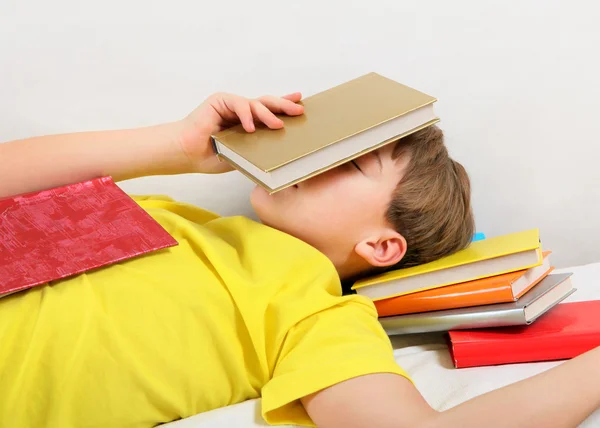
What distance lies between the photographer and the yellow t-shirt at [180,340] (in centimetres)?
86

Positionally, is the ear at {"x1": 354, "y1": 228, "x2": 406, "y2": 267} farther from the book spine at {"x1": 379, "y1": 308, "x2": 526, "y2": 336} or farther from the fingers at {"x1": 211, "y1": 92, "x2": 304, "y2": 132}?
the fingers at {"x1": 211, "y1": 92, "x2": 304, "y2": 132}

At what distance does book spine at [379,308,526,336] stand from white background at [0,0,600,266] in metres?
0.41

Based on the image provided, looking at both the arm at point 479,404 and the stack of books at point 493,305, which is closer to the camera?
the arm at point 479,404

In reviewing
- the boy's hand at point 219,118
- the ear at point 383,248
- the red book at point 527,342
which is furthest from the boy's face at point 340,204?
the red book at point 527,342

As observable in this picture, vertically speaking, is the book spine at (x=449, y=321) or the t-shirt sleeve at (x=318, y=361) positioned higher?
the t-shirt sleeve at (x=318, y=361)

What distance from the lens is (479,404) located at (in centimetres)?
79

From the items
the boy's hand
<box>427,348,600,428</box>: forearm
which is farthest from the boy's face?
<box>427,348,600,428</box>: forearm

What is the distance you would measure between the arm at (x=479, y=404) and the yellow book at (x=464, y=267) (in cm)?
18

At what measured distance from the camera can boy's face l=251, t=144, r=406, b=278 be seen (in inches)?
41.0

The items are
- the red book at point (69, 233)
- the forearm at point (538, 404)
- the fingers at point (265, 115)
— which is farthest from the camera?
the fingers at point (265, 115)

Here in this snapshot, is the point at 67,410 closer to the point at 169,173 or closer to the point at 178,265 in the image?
A: the point at 178,265

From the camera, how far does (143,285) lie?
3.02 ft

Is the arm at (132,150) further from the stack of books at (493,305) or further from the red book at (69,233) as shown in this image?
the stack of books at (493,305)

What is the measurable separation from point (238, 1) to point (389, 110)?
0.44 m
